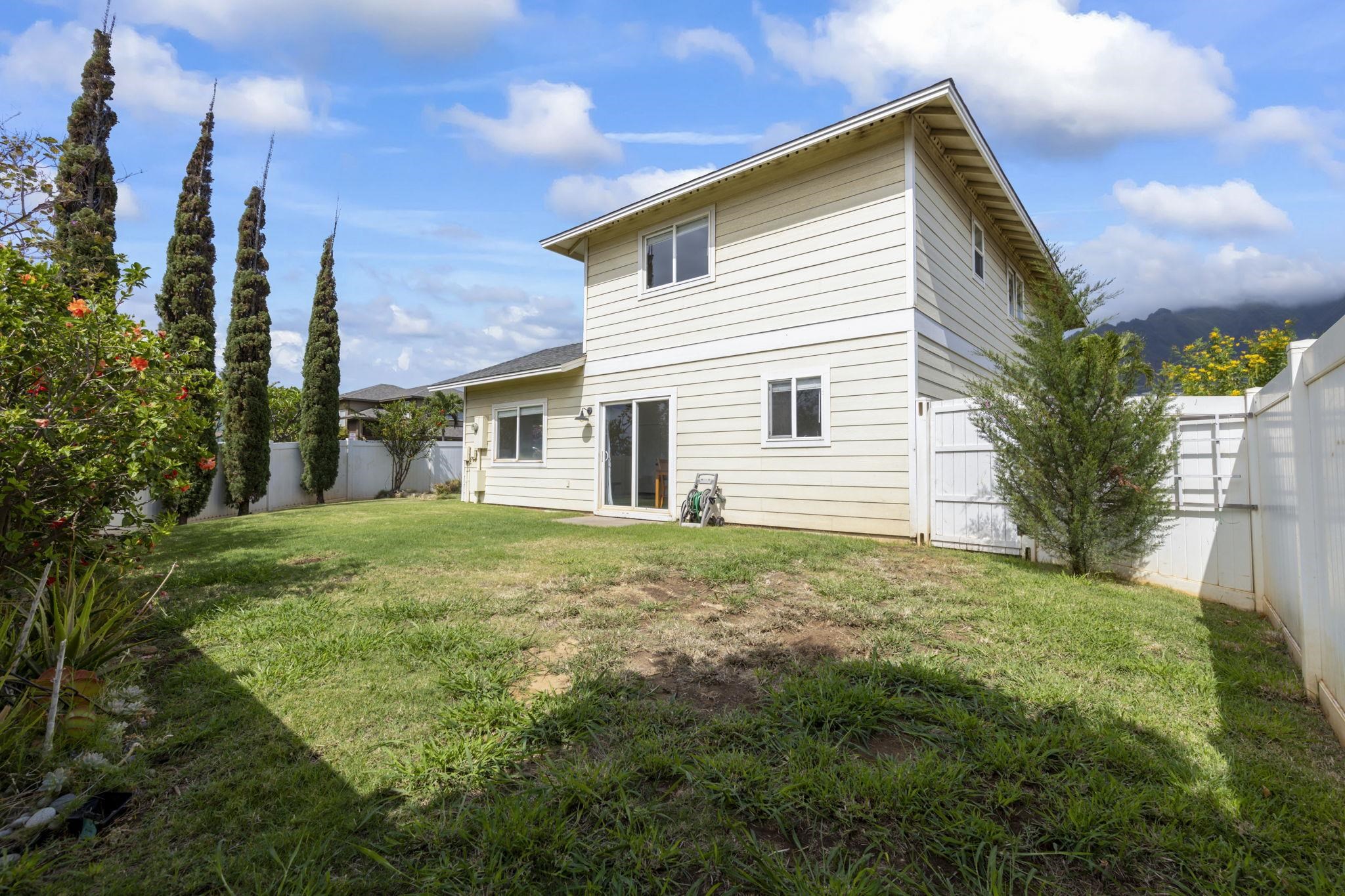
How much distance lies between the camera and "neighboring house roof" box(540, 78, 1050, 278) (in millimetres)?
7289

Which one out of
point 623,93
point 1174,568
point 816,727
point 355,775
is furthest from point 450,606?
point 623,93

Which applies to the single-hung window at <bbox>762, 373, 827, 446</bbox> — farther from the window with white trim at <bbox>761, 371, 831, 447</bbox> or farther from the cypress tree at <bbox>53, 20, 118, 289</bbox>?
the cypress tree at <bbox>53, 20, 118, 289</bbox>

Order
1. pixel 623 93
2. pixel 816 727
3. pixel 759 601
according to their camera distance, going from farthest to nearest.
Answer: pixel 623 93 → pixel 759 601 → pixel 816 727

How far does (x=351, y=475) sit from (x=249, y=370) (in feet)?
12.9

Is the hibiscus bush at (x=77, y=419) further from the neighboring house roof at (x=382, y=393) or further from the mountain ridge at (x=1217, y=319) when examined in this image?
the mountain ridge at (x=1217, y=319)

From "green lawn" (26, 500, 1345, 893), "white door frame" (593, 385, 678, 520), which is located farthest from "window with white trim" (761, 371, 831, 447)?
"green lawn" (26, 500, 1345, 893)

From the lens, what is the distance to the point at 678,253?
9.96 metres

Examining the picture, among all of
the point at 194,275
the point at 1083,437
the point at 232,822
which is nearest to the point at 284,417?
the point at 194,275

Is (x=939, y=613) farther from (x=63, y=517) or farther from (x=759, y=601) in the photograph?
(x=63, y=517)

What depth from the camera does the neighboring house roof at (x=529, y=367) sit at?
1113 centimetres

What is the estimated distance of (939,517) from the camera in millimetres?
7238

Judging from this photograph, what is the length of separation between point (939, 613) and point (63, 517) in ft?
18.8

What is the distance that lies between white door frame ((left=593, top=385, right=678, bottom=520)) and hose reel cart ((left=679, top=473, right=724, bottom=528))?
49 cm

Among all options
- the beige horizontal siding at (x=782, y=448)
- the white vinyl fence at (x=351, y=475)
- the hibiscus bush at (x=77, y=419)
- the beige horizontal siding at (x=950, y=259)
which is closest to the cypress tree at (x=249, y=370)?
the white vinyl fence at (x=351, y=475)
